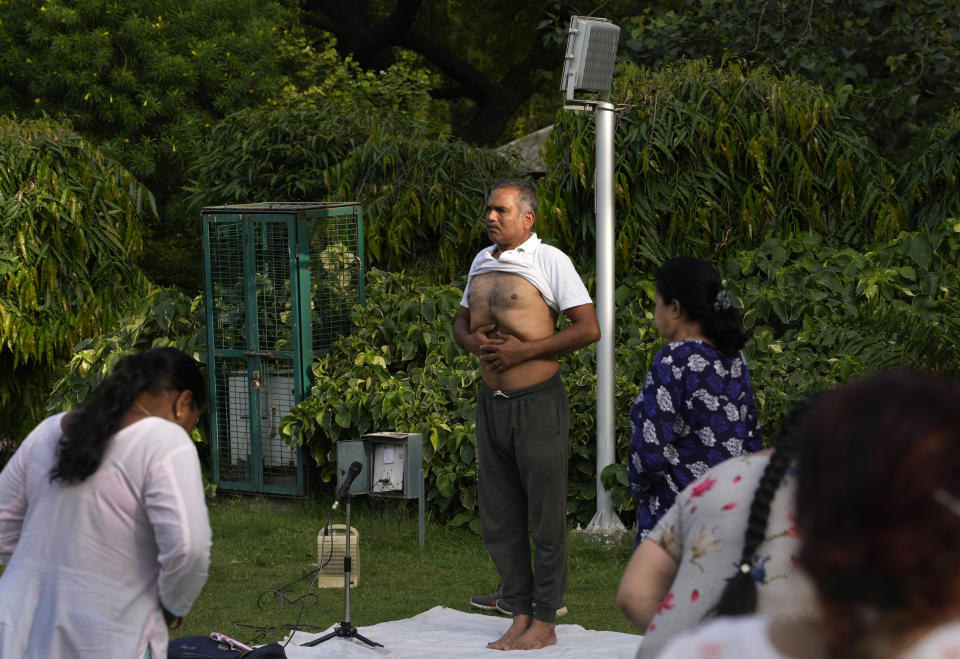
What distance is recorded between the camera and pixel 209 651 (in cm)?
407

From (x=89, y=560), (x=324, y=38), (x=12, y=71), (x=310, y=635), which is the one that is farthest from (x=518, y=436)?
(x=324, y=38)

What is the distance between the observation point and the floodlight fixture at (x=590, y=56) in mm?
7266

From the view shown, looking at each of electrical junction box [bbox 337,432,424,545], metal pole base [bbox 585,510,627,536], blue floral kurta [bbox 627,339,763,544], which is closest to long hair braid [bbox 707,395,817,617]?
blue floral kurta [bbox 627,339,763,544]

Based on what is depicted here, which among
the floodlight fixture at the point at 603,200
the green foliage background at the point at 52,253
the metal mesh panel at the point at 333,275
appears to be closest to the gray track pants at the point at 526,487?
the floodlight fixture at the point at 603,200

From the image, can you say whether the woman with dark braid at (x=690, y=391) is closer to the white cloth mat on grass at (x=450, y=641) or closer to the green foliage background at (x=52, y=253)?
the white cloth mat on grass at (x=450, y=641)

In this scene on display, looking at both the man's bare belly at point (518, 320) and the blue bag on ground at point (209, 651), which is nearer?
the blue bag on ground at point (209, 651)

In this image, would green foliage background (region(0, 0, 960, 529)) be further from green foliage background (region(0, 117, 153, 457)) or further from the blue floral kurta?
the blue floral kurta

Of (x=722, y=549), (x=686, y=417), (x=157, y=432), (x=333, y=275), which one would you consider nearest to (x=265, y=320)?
(x=333, y=275)

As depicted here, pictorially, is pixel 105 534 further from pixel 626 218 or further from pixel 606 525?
pixel 626 218

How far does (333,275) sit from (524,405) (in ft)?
11.8

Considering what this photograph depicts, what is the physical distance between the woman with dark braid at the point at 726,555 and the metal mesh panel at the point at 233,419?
6.47 m

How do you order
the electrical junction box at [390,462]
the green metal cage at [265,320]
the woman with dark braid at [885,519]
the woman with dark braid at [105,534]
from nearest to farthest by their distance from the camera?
1. the woman with dark braid at [885,519]
2. the woman with dark braid at [105,534]
3. the electrical junction box at [390,462]
4. the green metal cage at [265,320]

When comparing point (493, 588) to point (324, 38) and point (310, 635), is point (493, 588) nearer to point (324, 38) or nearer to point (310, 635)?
point (310, 635)

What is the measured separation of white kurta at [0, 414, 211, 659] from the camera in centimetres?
302
